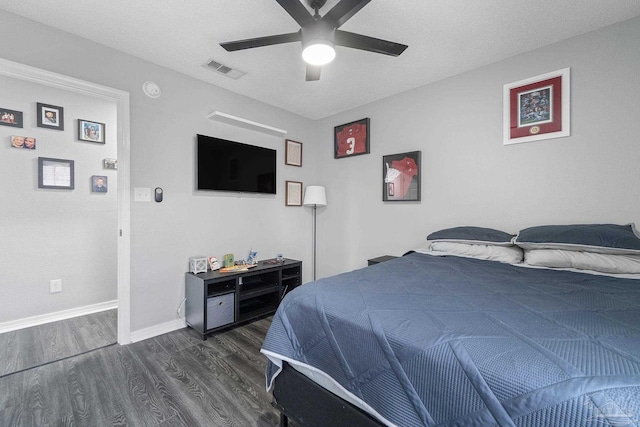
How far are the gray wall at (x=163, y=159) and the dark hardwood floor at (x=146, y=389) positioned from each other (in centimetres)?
48

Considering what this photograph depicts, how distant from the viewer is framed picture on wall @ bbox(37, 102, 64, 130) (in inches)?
110

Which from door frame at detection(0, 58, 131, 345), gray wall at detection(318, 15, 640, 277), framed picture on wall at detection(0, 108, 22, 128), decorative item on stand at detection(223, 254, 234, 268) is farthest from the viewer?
decorative item on stand at detection(223, 254, 234, 268)

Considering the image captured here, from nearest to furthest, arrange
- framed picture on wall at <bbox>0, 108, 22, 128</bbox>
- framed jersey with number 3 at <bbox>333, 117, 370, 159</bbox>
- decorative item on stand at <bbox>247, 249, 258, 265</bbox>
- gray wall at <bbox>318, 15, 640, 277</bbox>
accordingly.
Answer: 1. gray wall at <bbox>318, 15, 640, 277</bbox>
2. framed picture on wall at <bbox>0, 108, 22, 128</bbox>
3. decorative item on stand at <bbox>247, 249, 258, 265</bbox>
4. framed jersey with number 3 at <bbox>333, 117, 370, 159</bbox>

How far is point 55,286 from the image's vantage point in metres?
2.89

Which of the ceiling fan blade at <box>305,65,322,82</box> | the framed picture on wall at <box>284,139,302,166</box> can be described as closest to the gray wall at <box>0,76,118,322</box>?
the framed picture on wall at <box>284,139,302,166</box>

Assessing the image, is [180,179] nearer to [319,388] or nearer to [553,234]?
[319,388]

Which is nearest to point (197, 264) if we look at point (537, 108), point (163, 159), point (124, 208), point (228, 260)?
point (228, 260)

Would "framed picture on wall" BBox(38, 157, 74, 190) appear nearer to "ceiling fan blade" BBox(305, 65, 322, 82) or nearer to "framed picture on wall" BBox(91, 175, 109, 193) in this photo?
"framed picture on wall" BBox(91, 175, 109, 193)

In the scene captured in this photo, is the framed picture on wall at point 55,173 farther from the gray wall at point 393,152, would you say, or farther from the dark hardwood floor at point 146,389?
the dark hardwood floor at point 146,389

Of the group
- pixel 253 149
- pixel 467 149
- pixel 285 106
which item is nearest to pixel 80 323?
pixel 253 149

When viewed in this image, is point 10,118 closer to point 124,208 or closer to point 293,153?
point 124,208

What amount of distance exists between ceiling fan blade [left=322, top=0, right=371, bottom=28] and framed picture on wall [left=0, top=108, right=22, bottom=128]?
3.20 metres

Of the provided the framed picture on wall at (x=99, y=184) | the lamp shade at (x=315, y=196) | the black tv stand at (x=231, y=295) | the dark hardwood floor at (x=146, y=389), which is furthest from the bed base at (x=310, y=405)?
the framed picture on wall at (x=99, y=184)

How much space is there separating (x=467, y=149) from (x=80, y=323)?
4.36 m
